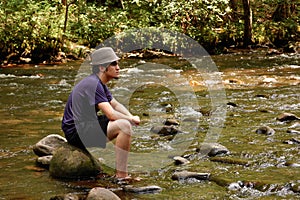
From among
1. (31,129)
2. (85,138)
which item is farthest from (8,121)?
(85,138)

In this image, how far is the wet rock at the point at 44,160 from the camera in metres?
5.11

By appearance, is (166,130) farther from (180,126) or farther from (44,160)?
(44,160)

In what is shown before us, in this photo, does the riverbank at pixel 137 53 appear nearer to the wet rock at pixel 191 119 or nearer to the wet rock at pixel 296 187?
the wet rock at pixel 191 119

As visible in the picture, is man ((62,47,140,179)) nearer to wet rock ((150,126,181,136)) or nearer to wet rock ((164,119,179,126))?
wet rock ((150,126,181,136))

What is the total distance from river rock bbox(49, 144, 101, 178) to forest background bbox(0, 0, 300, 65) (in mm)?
10386

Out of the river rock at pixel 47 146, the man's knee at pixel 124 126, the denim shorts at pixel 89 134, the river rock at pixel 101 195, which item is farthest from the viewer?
the river rock at pixel 47 146

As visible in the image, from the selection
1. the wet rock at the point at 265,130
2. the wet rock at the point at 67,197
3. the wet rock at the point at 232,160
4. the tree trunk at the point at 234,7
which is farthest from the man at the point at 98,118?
the tree trunk at the point at 234,7

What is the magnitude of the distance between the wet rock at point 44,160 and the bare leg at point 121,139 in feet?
2.69

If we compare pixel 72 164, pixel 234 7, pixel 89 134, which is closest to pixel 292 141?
pixel 89 134

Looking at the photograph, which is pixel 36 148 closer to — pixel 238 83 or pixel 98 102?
pixel 98 102

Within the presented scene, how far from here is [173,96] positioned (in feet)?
31.7

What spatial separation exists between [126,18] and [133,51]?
8.75 ft

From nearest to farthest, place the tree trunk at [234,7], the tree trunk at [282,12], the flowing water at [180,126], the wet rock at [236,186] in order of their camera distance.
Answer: the wet rock at [236,186] → the flowing water at [180,126] → the tree trunk at [234,7] → the tree trunk at [282,12]

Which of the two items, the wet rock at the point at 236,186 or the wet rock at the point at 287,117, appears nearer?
the wet rock at the point at 236,186
